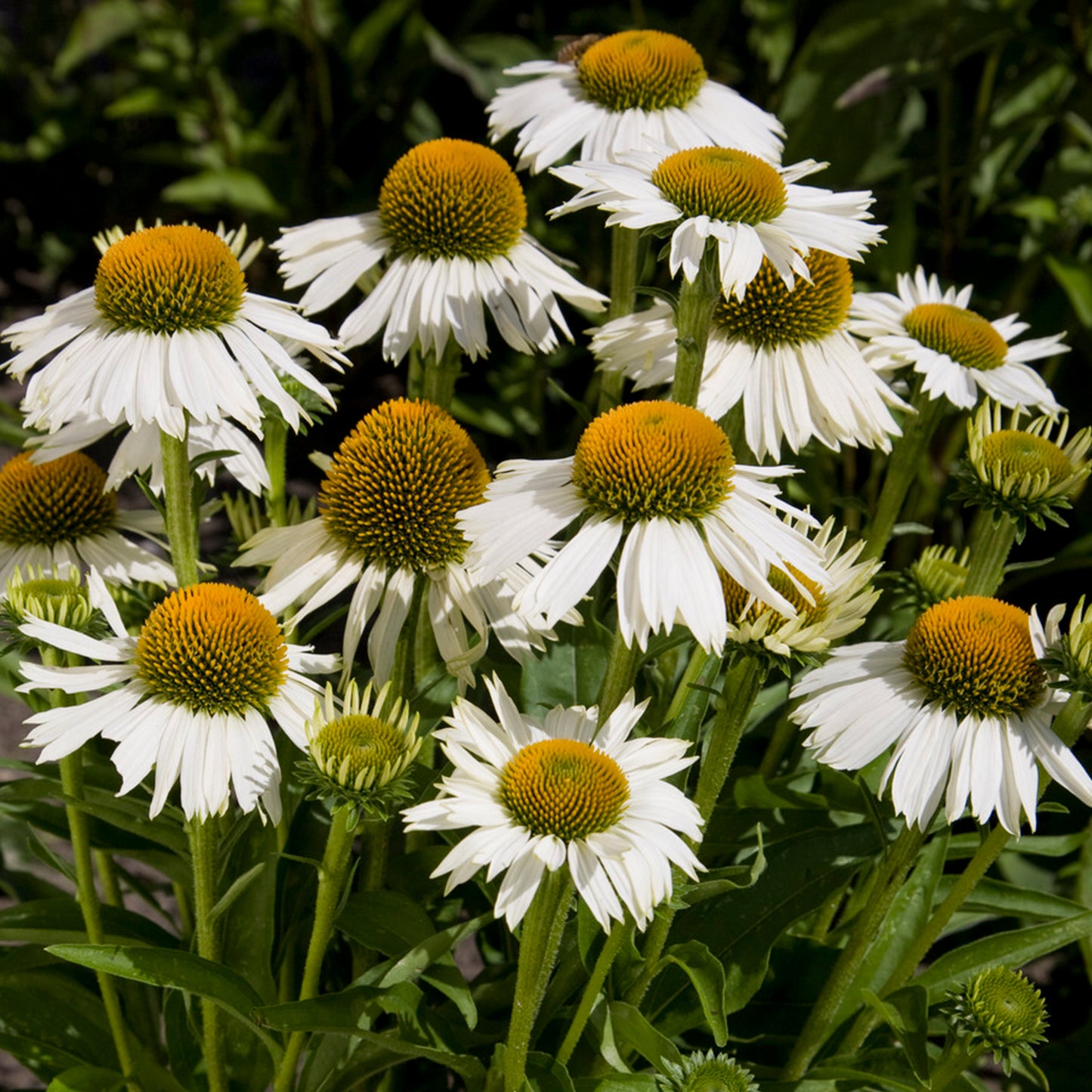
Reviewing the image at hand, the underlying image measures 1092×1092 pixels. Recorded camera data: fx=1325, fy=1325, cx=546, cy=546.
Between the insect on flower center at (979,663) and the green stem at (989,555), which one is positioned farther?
the green stem at (989,555)

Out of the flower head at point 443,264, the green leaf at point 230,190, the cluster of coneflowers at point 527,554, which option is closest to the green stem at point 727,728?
the cluster of coneflowers at point 527,554

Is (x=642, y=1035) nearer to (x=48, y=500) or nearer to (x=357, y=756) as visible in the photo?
(x=357, y=756)

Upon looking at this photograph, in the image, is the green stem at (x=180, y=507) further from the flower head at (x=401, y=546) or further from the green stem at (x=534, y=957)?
the green stem at (x=534, y=957)

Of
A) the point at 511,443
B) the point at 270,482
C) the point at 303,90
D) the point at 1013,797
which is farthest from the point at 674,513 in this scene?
the point at 303,90

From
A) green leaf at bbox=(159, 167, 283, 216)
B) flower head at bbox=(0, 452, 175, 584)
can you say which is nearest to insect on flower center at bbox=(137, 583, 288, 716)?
flower head at bbox=(0, 452, 175, 584)

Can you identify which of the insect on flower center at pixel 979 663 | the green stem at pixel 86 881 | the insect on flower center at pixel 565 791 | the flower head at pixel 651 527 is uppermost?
the flower head at pixel 651 527

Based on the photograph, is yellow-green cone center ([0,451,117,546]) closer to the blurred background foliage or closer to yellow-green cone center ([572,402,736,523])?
yellow-green cone center ([572,402,736,523])
